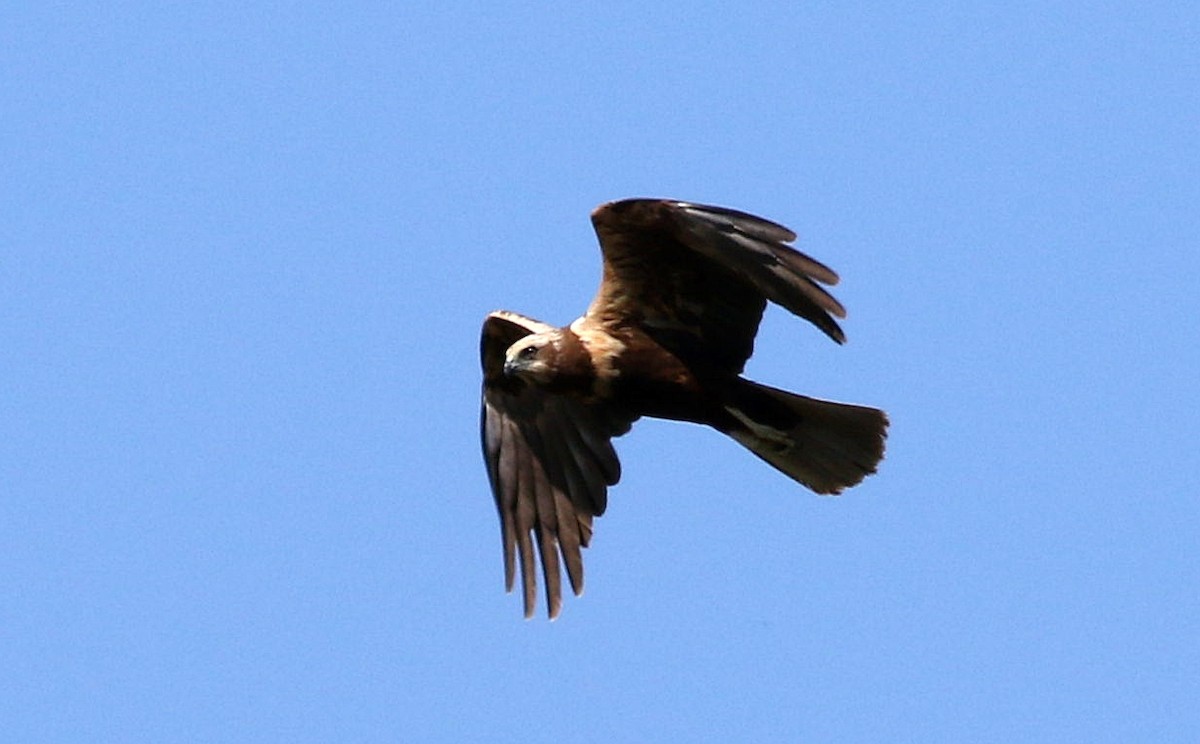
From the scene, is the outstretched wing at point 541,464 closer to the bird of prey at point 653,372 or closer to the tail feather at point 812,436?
the bird of prey at point 653,372

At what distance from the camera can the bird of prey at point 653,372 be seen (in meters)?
12.1

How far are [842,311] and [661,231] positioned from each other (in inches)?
53.0

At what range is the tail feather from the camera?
42.1ft

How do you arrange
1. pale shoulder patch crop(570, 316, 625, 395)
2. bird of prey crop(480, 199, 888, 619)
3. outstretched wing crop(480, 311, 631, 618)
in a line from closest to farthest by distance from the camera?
bird of prey crop(480, 199, 888, 619) < pale shoulder patch crop(570, 316, 625, 395) < outstretched wing crop(480, 311, 631, 618)

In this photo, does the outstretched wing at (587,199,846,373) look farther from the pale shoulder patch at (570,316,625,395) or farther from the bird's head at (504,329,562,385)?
the bird's head at (504,329,562,385)

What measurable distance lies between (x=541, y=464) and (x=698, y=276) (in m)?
1.92

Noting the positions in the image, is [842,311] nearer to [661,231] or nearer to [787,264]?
[787,264]

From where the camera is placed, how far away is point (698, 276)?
1255cm

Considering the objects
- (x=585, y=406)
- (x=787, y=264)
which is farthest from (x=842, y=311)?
(x=585, y=406)

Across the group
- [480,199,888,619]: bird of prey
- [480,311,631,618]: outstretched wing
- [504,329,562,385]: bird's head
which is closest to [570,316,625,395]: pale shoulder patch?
[480,199,888,619]: bird of prey

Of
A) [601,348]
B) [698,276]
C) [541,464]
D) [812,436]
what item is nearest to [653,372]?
[601,348]

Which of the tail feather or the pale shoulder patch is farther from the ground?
the pale shoulder patch

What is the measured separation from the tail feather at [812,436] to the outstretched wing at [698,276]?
0.32m

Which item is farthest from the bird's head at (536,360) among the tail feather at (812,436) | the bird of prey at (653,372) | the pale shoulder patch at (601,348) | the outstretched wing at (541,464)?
the tail feather at (812,436)
